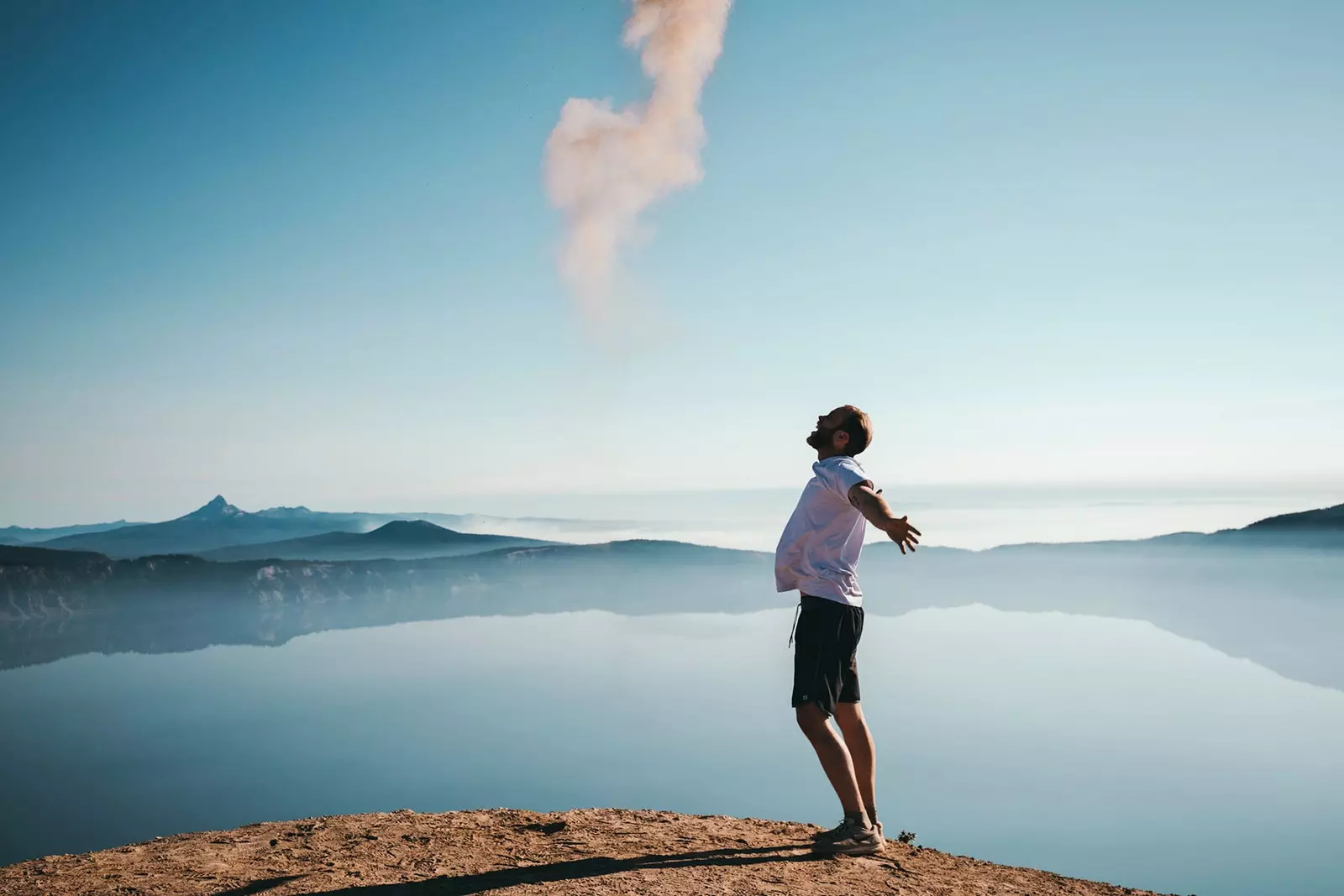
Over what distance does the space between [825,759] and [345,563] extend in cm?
11908

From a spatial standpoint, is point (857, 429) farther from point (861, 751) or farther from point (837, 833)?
point (837, 833)

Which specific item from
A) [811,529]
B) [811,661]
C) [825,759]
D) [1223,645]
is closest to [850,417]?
[811,529]

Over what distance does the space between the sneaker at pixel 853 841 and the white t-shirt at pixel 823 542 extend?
4.45 ft

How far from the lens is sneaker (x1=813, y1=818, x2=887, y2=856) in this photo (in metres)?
4.39

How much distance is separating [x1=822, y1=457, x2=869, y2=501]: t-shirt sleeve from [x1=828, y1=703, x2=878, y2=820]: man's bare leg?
1345 mm

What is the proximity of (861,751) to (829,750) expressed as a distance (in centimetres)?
42

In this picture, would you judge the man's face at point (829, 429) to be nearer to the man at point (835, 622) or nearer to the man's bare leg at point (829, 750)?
the man at point (835, 622)

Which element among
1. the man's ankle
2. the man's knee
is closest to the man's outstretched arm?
the man's knee

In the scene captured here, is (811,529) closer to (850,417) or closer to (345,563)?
(850,417)

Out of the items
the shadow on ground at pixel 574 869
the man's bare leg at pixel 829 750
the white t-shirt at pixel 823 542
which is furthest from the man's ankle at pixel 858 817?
the white t-shirt at pixel 823 542

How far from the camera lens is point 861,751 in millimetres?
4535

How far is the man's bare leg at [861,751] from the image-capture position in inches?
176

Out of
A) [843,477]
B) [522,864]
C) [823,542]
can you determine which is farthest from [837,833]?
[843,477]

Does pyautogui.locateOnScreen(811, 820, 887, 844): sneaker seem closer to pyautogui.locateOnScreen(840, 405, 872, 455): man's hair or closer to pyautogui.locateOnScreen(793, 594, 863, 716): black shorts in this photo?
pyautogui.locateOnScreen(793, 594, 863, 716): black shorts
